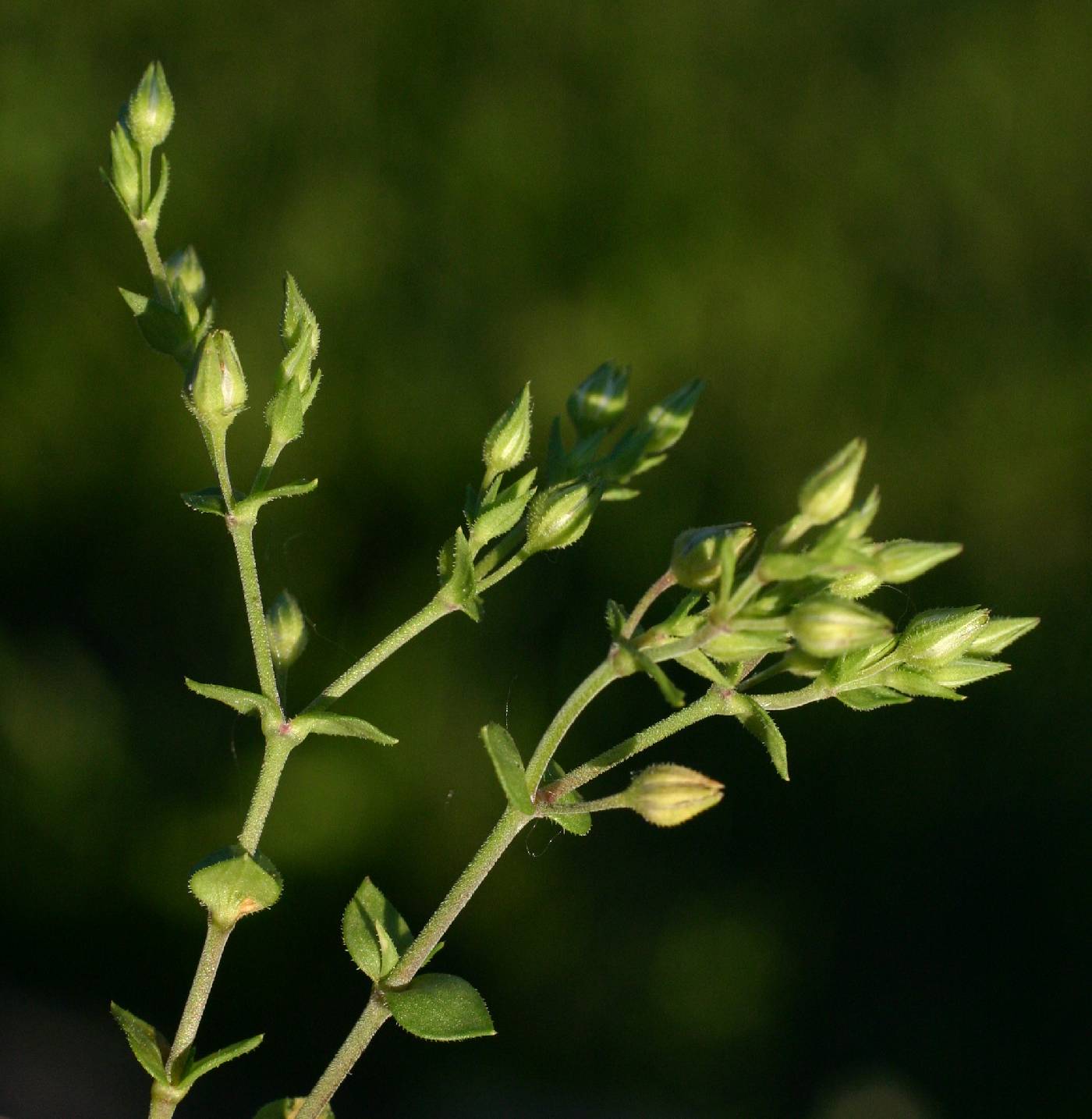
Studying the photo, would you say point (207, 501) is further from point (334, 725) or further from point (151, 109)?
point (151, 109)

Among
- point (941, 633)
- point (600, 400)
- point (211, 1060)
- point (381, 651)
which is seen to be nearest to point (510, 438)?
point (600, 400)

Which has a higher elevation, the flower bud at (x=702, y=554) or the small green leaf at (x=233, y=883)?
the flower bud at (x=702, y=554)

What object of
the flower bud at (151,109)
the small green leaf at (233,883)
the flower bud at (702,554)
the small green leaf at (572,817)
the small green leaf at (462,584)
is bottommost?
the small green leaf at (233,883)

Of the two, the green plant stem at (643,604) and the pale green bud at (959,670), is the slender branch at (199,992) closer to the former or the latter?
the green plant stem at (643,604)

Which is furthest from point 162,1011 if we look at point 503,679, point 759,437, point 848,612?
point 848,612

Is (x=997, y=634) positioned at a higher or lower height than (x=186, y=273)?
lower

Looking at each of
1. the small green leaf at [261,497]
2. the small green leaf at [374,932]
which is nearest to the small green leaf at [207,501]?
the small green leaf at [261,497]
